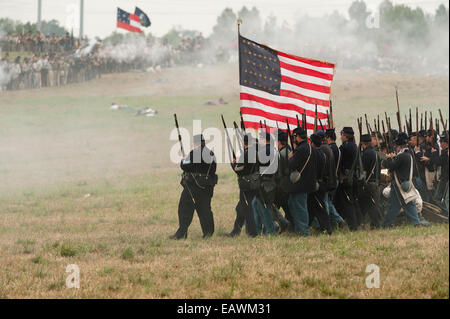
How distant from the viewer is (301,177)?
36.0 ft

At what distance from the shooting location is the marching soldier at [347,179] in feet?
37.5

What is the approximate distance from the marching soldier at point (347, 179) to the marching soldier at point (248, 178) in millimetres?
1434

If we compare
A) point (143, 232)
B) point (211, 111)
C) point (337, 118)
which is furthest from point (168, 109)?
point (143, 232)

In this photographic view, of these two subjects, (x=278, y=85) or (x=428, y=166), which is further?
(x=278, y=85)

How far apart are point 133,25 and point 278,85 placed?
88.2 ft

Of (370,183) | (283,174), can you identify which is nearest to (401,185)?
(370,183)

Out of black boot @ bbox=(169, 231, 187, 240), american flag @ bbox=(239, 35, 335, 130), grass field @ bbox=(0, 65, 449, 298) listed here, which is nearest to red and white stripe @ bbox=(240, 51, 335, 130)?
american flag @ bbox=(239, 35, 335, 130)

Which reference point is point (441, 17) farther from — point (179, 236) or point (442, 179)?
point (179, 236)

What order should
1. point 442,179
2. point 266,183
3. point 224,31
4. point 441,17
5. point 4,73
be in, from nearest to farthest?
point 266,183, point 442,179, point 4,73, point 224,31, point 441,17

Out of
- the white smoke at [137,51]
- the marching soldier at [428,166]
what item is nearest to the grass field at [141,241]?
the marching soldier at [428,166]

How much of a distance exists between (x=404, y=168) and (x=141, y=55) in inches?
1672

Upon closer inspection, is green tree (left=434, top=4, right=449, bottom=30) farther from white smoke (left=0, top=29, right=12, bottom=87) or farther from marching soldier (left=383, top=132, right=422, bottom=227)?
marching soldier (left=383, top=132, right=422, bottom=227)

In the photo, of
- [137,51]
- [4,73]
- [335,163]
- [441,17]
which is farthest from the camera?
[441,17]
